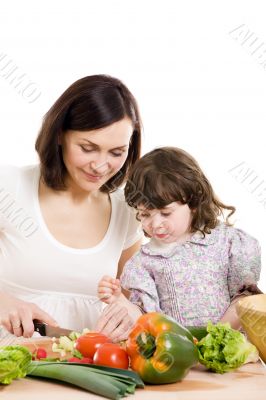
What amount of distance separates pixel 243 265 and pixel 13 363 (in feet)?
2.94

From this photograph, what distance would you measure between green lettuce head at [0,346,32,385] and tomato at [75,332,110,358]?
0.71 feet

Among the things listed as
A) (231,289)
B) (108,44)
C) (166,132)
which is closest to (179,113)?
(166,132)

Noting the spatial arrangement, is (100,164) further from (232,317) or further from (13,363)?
(13,363)

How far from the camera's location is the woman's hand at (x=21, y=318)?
184 centimetres

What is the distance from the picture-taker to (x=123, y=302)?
73.6 inches

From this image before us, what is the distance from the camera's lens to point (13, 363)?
1292 mm

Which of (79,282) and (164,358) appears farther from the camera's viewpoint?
(79,282)

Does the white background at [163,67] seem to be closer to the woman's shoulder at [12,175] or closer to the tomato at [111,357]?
the woman's shoulder at [12,175]

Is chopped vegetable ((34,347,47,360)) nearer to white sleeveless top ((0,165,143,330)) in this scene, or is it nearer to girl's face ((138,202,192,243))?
girl's face ((138,202,192,243))

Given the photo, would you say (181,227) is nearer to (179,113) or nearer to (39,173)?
(39,173)

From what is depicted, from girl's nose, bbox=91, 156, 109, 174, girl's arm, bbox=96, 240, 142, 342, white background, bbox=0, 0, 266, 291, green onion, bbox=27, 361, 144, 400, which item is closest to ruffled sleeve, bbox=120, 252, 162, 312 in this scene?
girl's arm, bbox=96, 240, 142, 342

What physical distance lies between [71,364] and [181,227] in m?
0.71

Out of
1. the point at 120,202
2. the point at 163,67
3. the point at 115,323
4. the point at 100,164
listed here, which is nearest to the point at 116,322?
the point at 115,323

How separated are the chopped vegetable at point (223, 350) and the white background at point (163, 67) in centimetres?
201
